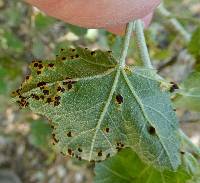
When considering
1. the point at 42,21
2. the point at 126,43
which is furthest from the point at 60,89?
the point at 42,21

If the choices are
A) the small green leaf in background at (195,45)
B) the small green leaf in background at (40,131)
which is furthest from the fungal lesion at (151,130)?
the small green leaf in background at (40,131)

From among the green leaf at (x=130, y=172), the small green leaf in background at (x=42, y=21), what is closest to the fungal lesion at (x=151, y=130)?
A: the green leaf at (x=130, y=172)

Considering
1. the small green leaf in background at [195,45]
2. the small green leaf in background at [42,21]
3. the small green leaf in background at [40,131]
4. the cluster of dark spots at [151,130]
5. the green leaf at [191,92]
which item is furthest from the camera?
the small green leaf in background at [40,131]

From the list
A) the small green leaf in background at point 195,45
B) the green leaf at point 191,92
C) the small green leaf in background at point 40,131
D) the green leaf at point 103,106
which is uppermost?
the small green leaf in background at point 40,131

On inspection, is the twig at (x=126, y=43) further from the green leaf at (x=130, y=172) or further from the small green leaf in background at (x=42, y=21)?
the small green leaf in background at (x=42, y=21)

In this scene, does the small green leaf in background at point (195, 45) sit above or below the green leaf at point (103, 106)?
above

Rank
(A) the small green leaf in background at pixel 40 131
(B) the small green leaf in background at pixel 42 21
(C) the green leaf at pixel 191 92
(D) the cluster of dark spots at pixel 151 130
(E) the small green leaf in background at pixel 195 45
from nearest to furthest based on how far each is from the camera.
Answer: (D) the cluster of dark spots at pixel 151 130 < (C) the green leaf at pixel 191 92 < (E) the small green leaf in background at pixel 195 45 < (B) the small green leaf in background at pixel 42 21 < (A) the small green leaf in background at pixel 40 131

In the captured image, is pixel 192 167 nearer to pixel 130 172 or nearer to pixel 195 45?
pixel 130 172

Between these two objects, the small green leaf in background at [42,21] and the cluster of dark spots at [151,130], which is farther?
the small green leaf in background at [42,21]
